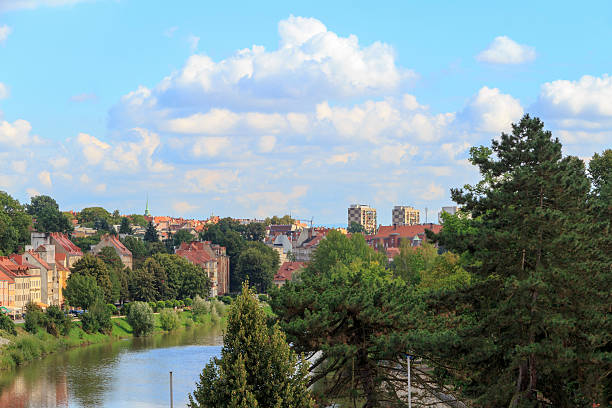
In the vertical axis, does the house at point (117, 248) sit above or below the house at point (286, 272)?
above

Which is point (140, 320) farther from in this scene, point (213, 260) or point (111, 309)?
point (213, 260)

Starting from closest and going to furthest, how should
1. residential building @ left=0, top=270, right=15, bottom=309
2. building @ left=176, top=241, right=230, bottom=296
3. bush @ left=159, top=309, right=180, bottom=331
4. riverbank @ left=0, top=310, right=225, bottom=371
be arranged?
riverbank @ left=0, top=310, right=225, bottom=371, residential building @ left=0, top=270, right=15, bottom=309, bush @ left=159, top=309, right=180, bottom=331, building @ left=176, top=241, right=230, bottom=296

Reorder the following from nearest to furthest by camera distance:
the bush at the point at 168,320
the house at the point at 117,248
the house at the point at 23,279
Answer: the bush at the point at 168,320, the house at the point at 23,279, the house at the point at 117,248

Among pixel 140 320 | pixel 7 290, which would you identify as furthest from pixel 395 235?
pixel 7 290

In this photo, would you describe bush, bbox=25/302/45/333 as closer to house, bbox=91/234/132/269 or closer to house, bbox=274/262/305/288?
house, bbox=91/234/132/269

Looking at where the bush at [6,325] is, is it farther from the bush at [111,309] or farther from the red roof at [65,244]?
the red roof at [65,244]

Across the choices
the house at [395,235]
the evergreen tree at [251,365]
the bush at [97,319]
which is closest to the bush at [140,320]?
the bush at [97,319]

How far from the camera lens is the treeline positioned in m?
19.6

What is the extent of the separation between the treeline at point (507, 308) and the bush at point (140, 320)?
54.7m

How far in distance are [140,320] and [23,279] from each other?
14.4m

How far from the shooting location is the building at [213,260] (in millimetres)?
126000

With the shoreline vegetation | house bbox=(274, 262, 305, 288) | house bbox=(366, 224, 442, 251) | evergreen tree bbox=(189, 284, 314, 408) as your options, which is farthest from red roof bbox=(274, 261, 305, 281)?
evergreen tree bbox=(189, 284, 314, 408)

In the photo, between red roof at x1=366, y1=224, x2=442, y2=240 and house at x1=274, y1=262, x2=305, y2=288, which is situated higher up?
red roof at x1=366, y1=224, x2=442, y2=240

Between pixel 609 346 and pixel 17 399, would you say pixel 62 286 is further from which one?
pixel 609 346
